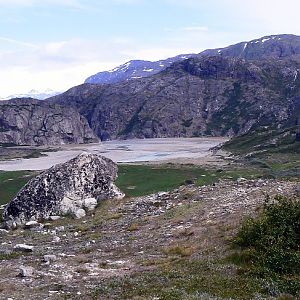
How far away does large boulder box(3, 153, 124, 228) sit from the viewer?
129 ft

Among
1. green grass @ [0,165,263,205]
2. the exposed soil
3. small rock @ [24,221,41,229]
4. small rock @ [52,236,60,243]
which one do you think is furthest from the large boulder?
green grass @ [0,165,263,205]

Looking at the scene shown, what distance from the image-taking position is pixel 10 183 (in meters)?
124

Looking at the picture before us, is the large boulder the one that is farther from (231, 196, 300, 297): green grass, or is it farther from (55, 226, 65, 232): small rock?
(231, 196, 300, 297): green grass

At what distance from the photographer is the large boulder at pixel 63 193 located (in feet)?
129

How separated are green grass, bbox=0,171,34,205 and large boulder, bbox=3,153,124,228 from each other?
175 ft

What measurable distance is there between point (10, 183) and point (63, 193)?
89.4 meters

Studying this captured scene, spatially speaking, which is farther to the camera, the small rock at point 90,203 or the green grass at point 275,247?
the small rock at point 90,203

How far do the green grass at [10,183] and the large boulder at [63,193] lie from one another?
53390mm

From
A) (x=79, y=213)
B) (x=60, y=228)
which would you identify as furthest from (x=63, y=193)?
(x=60, y=228)

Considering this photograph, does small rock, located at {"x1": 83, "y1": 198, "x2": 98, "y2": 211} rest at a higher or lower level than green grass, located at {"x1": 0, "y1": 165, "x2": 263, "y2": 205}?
higher

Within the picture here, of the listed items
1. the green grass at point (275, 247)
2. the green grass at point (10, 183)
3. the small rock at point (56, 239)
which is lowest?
the green grass at point (10, 183)

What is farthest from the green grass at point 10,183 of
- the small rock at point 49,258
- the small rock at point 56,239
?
the small rock at point 49,258

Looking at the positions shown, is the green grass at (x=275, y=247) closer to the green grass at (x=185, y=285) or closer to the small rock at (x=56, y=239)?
the green grass at (x=185, y=285)

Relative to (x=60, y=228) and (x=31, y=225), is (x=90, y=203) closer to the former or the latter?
(x=31, y=225)
